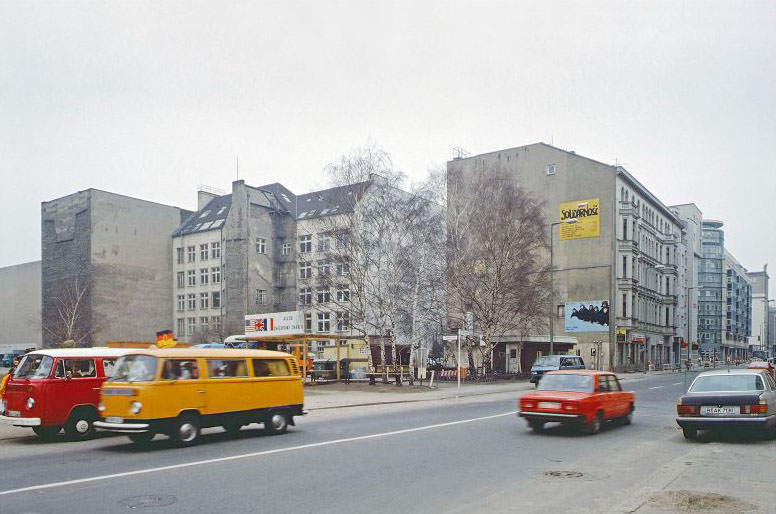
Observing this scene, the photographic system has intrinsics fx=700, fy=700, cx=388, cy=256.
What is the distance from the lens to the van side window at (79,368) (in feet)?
48.1

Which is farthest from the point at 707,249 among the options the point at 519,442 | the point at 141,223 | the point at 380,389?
the point at 519,442

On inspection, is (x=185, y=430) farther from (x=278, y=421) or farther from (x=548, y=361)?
(x=548, y=361)

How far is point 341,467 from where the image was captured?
10.8m

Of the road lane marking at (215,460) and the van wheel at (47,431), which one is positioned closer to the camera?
the road lane marking at (215,460)

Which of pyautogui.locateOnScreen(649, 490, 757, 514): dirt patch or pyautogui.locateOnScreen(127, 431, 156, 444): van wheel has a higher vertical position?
pyautogui.locateOnScreen(649, 490, 757, 514): dirt patch

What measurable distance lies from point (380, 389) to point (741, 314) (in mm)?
147577

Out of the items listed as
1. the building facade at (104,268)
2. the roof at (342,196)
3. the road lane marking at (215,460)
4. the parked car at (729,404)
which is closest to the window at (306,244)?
the building facade at (104,268)

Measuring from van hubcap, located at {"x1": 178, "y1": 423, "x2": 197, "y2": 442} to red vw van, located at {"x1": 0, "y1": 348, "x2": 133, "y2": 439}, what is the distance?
279 centimetres

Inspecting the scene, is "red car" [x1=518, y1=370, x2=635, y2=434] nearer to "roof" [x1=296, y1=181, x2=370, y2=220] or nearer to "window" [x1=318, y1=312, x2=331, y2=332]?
"roof" [x1=296, y1=181, x2=370, y2=220]

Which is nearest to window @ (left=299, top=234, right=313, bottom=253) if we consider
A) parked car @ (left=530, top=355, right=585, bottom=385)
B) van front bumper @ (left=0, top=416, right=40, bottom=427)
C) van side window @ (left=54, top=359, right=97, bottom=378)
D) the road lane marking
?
parked car @ (left=530, top=355, right=585, bottom=385)

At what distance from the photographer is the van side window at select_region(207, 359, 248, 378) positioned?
14203 mm

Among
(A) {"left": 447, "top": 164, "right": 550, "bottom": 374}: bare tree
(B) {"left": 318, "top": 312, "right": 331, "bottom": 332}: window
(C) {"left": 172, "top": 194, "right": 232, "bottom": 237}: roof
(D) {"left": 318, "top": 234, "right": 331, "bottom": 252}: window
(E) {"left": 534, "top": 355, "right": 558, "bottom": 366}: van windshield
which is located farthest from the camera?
(C) {"left": 172, "top": 194, "right": 232, "bottom": 237}: roof

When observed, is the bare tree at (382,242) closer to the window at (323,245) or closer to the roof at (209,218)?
the window at (323,245)

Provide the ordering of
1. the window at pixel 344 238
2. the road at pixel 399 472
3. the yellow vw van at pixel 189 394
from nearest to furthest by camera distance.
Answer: the road at pixel 399 472
the yellow vw van at pixel 189 394
the window at pixel 344 238
